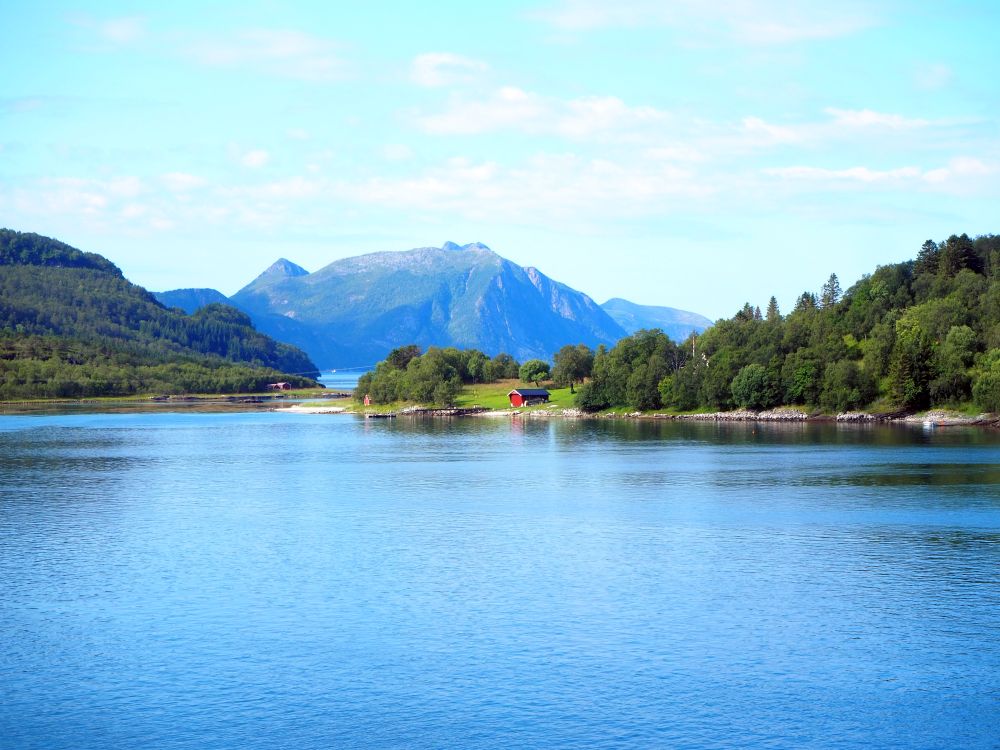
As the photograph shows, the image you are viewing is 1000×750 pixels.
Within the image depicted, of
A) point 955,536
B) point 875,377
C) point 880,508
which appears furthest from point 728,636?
point 875,377

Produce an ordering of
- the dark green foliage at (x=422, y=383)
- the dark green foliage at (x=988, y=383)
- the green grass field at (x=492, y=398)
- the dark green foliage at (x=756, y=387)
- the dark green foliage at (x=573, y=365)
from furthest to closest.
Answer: the dark green foliage at (x=573, y=365)
the dark green foliage at (x=422, y=383)
the green grass field at (x=492, y=398)
the dark green foliage at (x=756, y=387)
the dark green foliage at (x=988, y=383)

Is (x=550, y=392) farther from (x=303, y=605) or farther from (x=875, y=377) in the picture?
(x=303, y=605)

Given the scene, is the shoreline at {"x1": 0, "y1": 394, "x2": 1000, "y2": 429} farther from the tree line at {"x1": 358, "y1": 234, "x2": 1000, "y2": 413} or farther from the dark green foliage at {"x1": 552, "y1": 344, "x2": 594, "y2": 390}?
the dark green foliage at {"x1": 552, "y1": 344, "x2": 594, "y2": 390}

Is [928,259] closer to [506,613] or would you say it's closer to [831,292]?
[831,292]

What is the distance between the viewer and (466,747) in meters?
23.2

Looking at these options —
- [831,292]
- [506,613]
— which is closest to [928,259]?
[831,292]

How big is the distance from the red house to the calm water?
106m

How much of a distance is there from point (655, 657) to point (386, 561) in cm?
1642

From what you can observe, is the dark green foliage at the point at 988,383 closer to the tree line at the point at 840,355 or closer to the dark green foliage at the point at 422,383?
the tree line at the point at 840,355

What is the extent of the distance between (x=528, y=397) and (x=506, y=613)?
475ft

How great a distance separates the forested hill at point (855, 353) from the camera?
126m

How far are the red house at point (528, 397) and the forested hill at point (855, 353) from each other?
14722 mm

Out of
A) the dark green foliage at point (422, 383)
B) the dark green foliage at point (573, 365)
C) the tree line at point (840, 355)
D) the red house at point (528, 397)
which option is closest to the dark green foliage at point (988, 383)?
the tree line at point (840, 355)

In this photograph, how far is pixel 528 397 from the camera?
586 feet
